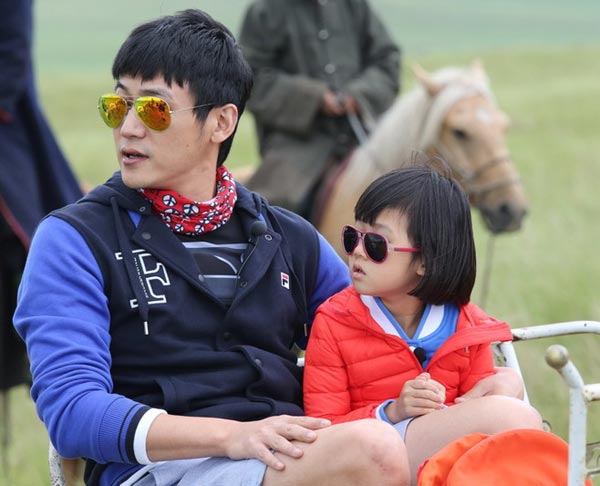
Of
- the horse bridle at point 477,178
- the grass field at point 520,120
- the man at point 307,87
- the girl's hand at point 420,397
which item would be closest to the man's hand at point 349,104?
the man at point 307,87

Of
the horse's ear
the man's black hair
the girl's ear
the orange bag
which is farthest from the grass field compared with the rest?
the orange bag

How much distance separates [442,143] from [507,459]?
4.58 metres

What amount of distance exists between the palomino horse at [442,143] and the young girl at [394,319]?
3872 millimetres

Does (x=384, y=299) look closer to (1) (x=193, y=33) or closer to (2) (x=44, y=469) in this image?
(1) (x=193, y=33)

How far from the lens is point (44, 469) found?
16.0ft

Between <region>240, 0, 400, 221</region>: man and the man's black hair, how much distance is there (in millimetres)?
4052

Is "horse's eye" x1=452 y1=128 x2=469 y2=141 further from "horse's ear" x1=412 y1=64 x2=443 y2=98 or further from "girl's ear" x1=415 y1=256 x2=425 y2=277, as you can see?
"girl's ear" x1=415 y1=256 x2=425 y2=277

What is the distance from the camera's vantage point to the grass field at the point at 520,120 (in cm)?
610

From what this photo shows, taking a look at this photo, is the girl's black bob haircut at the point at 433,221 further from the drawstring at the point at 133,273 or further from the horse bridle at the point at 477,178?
the horse bridle at the point at 477,178

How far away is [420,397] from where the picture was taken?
8.22 feet

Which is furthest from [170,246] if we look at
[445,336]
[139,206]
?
[445,336]

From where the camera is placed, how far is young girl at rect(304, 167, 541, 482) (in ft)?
8.81

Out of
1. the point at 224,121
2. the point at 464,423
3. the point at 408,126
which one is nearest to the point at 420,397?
the point at 464,423

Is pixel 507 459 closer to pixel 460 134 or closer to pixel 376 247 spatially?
pixel 376 247
